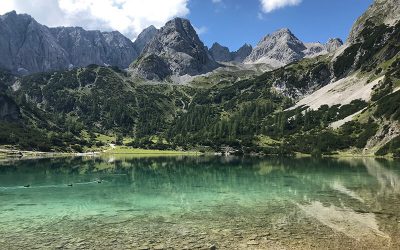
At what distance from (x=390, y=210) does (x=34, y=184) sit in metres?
68.0

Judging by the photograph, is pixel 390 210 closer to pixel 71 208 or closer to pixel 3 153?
pixel 71 208

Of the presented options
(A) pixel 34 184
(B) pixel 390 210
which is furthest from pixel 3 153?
(B) pixel 390 210

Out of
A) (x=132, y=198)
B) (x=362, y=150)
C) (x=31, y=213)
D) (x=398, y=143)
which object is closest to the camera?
(x=31, y=213)

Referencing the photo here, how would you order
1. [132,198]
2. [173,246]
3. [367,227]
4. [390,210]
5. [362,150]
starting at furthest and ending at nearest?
[362,150], [132,198], [390,210], [367,227], [173,246]

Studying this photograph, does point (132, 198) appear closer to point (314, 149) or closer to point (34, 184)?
point (34, 184)

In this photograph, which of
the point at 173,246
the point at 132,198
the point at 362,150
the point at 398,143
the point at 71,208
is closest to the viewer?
the point at 173,246

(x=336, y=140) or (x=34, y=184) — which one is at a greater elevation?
(x=336, y=140)

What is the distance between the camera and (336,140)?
183 metres

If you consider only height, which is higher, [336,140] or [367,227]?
[336,140]

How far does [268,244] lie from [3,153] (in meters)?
192

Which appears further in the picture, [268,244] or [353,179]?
[353,179]

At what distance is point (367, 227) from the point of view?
116 ft

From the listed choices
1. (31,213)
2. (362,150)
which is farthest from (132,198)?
(362,150)

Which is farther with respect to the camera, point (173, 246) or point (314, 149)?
point (314, 149)
